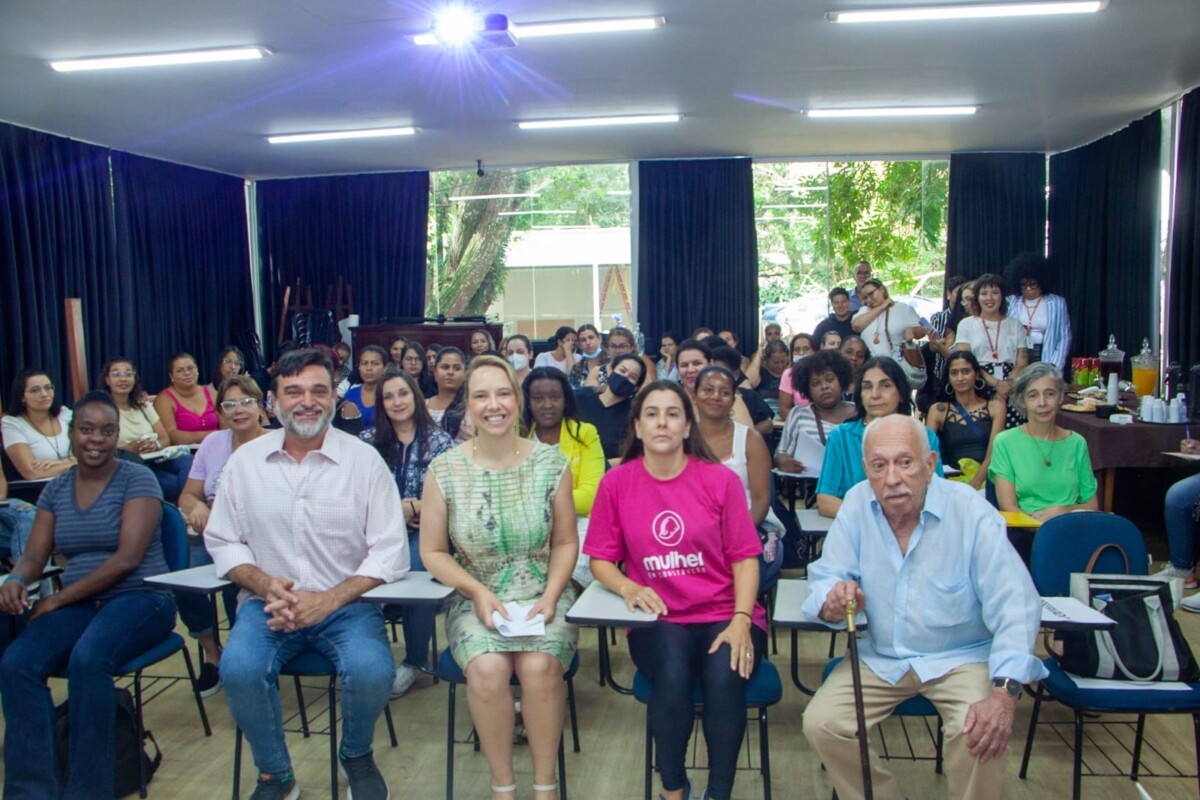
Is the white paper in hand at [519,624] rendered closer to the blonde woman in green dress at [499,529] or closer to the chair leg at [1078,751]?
the blonde woman in green dress at [499,529]

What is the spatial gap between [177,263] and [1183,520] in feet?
30.5

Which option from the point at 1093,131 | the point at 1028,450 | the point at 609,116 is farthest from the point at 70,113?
the point at 1093,131

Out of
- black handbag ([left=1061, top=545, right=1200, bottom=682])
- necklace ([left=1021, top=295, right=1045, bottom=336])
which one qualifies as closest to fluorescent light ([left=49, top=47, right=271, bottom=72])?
black handbag ([left=1061, top=545, right=1200, bottom=682])

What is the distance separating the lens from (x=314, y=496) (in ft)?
9.36

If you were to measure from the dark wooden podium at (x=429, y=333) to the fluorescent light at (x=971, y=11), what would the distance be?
4.93 meters

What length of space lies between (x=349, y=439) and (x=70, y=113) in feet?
19.6

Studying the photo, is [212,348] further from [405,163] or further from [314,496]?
[314,496]

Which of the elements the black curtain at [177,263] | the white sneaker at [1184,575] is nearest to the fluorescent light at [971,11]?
the white sneaker at [1184,575]

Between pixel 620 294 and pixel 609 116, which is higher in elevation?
pixel 609 116

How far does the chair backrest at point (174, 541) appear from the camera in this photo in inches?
125

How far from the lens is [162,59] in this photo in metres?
5.84

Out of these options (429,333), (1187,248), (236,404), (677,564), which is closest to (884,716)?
(677,564)

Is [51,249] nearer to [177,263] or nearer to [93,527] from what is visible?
[177,263]

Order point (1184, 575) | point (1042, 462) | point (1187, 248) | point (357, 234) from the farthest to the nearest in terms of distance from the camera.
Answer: point (357, 234)
point (1187, 248)
point (1184, 575)
point (1042, 462)
